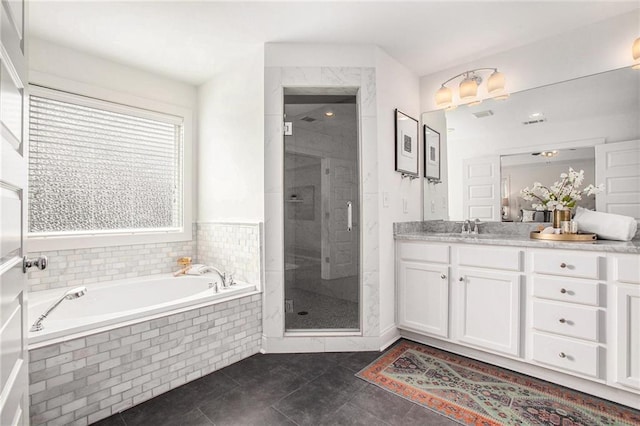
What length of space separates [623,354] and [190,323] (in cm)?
263

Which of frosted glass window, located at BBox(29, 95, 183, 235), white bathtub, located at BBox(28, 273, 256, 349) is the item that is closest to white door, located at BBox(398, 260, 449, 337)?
white bathtub, located at BBox(28, 273, 256, 349)

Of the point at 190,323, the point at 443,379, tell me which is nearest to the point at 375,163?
the point at 443,379

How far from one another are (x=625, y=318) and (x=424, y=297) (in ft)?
3.93

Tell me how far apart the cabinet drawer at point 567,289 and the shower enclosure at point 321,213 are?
50.1 inches

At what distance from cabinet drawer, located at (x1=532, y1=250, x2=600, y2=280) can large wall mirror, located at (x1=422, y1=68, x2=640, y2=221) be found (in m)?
0.57

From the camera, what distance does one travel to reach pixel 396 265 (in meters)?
2.73

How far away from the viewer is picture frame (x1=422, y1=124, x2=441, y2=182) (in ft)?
9.91

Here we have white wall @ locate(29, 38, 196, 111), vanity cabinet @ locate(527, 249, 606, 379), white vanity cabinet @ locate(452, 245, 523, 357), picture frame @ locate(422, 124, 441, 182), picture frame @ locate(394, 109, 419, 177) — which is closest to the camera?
vanity cabinet @ locate(527, 249, 606, 379)

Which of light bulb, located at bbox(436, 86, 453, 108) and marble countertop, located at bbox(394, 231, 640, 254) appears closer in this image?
marble countertop, located at bbox(394, 231, 640, 254)

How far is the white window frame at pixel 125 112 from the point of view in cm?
244

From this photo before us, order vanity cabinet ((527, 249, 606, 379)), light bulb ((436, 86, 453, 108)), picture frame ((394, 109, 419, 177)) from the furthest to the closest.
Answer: light bulb ((436, 86, 453, 108)) < picture frame ((394, 109, 419, 177)) < vanity cabinet ((527, 249, 606, 379))

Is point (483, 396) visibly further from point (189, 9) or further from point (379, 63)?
point (189, 9)

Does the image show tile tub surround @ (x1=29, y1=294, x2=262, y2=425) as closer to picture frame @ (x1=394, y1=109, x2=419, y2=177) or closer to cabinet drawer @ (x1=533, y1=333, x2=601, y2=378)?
picture frame @ (x1=394, y1=109, x2=419, y2=177)

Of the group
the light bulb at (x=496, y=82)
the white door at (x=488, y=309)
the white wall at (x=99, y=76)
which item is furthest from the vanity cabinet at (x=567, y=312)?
the white wall at (x=99, y=76)
